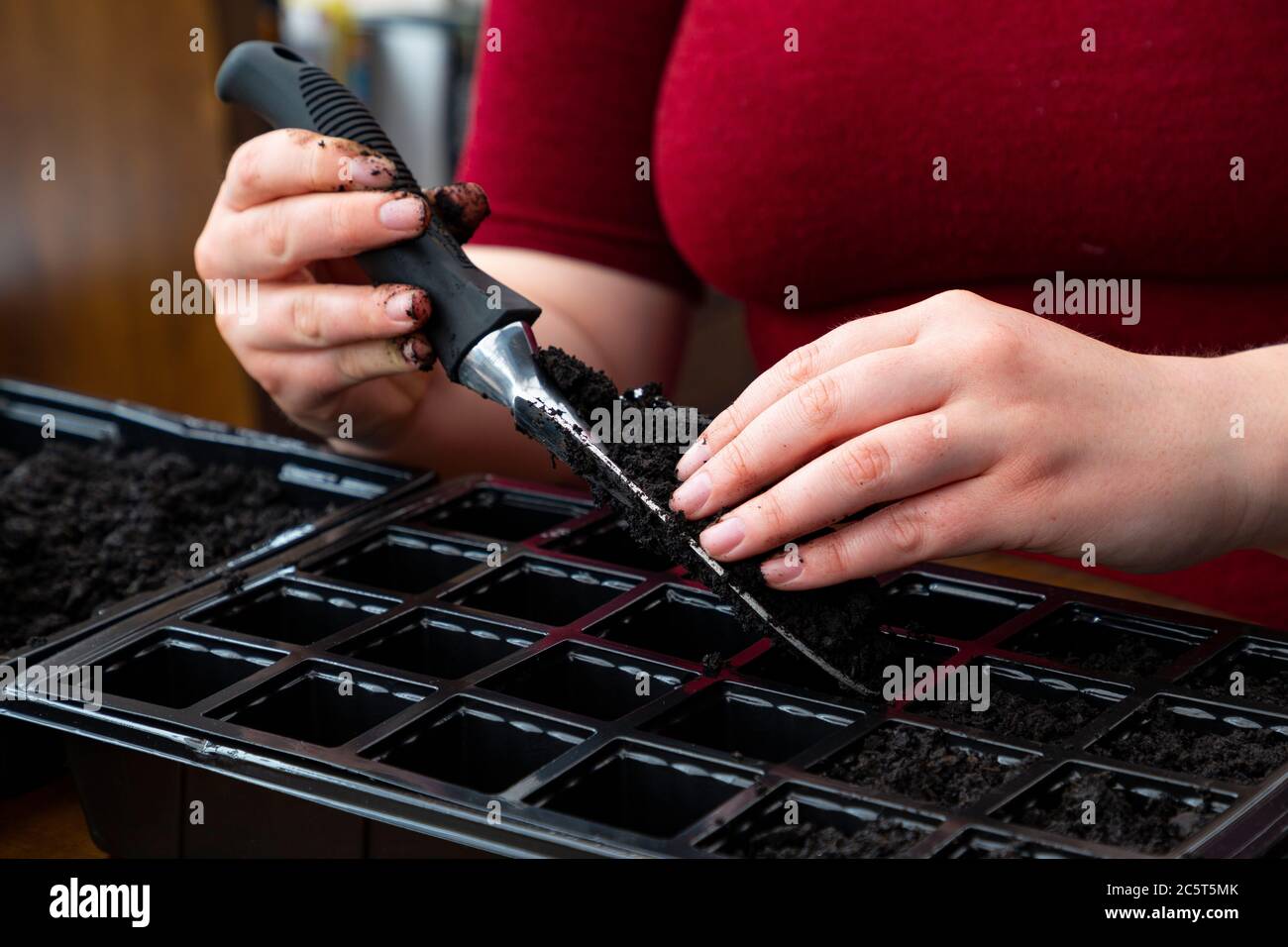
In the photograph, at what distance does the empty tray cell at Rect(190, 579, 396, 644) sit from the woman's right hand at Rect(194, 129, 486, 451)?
0.17 m

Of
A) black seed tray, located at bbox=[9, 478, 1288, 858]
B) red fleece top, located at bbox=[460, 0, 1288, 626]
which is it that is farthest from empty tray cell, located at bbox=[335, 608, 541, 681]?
red fleece top, located at bbox=[460, 0, 1288, 626]

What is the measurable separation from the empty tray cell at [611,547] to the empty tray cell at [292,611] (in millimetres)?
154

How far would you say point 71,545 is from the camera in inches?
42.0

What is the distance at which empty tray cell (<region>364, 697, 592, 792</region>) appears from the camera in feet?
2.33

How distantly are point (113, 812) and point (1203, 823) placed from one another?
551mm

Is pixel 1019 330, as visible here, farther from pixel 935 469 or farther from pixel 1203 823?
pixel 1203 823

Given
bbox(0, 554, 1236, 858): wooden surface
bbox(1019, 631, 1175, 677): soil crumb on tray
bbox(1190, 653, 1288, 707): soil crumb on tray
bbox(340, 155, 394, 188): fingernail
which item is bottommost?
bbox(0, 554, 1236, 858): wooden surface

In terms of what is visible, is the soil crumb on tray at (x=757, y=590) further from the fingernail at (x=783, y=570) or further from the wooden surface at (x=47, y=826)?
the wooden surface at (x=47, y=826)

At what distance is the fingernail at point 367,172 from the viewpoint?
36.2 inches

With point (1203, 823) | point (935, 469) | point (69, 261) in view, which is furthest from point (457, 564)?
point (69, 261)

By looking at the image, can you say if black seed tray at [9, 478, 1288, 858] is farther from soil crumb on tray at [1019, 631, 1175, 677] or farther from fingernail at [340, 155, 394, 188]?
fingernail at [340, 155, 394, 188]
